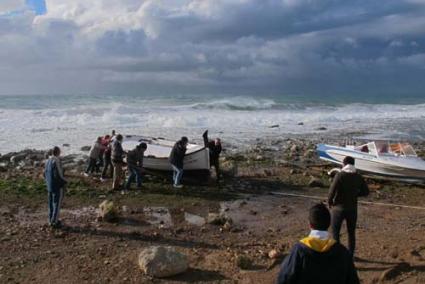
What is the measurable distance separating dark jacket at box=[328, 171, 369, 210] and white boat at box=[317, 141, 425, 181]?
348 inches

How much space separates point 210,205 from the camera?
13.4 meters

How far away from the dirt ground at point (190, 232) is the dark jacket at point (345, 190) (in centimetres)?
107

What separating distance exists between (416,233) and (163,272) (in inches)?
215

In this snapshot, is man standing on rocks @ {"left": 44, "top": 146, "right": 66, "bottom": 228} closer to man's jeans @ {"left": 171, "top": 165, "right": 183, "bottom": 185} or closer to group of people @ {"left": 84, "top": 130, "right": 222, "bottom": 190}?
group of people @ {"left": 84, "top": 130, "right": 222, "bottom": 190}

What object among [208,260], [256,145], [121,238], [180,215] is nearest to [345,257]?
[208,260]

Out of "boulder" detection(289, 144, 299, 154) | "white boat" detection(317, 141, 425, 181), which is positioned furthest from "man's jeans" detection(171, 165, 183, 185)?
"boulder" detection(289, 144, 299, 154)

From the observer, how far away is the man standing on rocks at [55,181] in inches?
420

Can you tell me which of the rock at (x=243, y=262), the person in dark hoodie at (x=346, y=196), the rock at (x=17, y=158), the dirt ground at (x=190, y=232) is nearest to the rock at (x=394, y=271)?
the dirt ground at (x=190, y=232)

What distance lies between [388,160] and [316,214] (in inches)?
516

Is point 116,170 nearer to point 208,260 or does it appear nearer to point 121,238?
point 121,238

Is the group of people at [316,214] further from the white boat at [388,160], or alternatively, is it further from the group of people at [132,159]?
the white boat at [388,160]

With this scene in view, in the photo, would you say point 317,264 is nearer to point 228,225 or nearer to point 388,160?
point 228,225

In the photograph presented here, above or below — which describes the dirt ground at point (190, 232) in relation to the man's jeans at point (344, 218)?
below

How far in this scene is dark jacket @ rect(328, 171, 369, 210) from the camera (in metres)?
8.16
